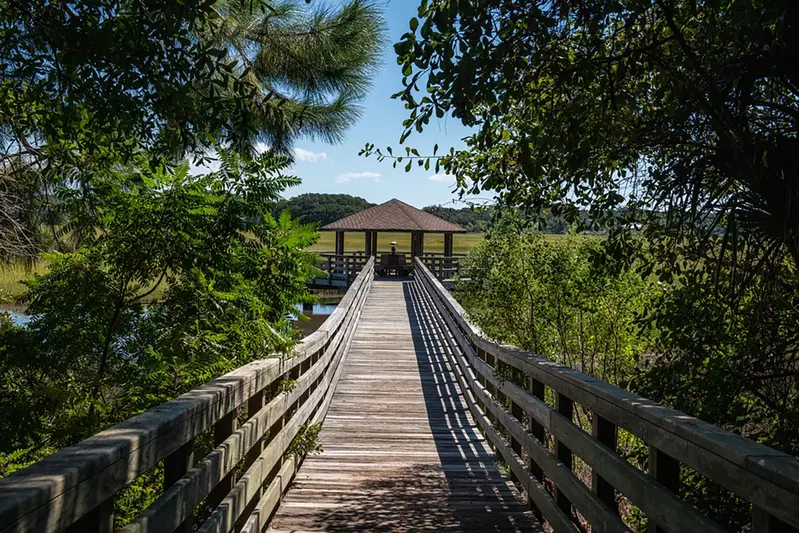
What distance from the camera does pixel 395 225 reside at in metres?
30.6

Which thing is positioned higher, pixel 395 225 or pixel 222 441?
pixel 395 225

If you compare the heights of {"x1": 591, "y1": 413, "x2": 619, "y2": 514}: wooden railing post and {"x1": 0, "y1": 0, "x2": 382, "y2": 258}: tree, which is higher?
{"x1": 0, "y1": 0, "x2": 382, "y2": 258}: tree

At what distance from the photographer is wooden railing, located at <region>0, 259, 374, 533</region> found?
131 cm

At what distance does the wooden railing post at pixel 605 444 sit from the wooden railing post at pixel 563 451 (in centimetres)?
52

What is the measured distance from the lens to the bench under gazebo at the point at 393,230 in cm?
3019

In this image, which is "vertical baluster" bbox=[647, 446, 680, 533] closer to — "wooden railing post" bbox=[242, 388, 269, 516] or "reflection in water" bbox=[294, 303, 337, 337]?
"wooden railing post" bbox=[242, 388, 269, 516]

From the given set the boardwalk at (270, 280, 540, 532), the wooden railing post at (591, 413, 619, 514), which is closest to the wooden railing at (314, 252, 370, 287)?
the boardwalk at (270, 280, 540, 532)

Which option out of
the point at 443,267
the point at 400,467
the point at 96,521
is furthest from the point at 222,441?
the point at 443,267

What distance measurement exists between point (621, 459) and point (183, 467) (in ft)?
4.76

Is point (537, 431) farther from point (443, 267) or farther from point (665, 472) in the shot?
point (443, 267)

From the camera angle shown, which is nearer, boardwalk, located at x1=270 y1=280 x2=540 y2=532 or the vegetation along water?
the vegetation along water

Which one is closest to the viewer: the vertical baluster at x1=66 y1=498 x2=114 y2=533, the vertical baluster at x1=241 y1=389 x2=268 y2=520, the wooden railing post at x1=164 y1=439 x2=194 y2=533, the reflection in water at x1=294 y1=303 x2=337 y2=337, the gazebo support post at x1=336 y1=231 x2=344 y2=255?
the vertical baluster at x1=66 y1=498 x2=114 y2=533

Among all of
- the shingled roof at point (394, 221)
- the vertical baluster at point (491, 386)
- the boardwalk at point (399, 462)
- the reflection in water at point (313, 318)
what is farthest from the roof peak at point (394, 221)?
the vertical baluster at point (491, 386)

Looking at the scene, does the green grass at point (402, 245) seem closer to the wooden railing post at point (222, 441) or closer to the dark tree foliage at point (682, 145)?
the dark tree foliage at point (682, 145)
